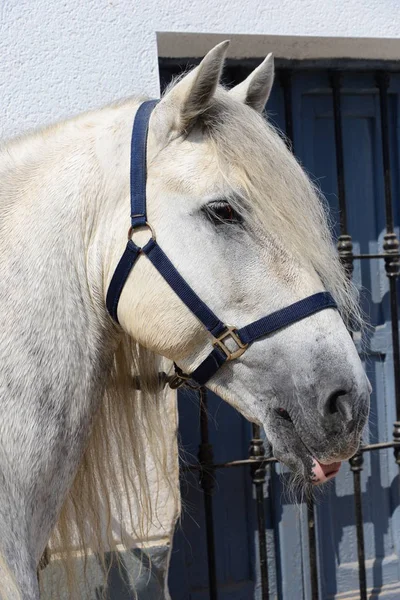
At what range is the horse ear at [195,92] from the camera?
1361 mm

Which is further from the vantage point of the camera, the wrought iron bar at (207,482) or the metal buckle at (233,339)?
the wrought iron bar at (207,482)

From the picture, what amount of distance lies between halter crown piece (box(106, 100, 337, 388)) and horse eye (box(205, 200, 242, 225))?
4.9 inches

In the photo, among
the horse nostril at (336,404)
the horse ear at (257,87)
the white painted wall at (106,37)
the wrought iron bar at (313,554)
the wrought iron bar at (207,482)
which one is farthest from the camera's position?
the wrought iron bar at (313,554)

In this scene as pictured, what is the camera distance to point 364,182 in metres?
2.82

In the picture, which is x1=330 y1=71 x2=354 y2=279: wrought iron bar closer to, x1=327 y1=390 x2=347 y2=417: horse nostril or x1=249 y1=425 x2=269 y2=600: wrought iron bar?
x1=249 y1=425 x2=269 y2=600: wrought iron bar

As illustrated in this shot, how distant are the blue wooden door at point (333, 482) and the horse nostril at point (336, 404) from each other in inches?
49.9

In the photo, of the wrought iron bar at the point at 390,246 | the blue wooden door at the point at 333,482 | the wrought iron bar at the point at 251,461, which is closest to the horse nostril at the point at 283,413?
the wrought iron bar at the point at 251,461

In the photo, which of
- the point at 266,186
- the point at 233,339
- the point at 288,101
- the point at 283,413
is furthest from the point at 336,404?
the point at 288,101

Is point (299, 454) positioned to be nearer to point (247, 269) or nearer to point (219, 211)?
point (247, 269)

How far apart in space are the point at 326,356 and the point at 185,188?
443 millimetres

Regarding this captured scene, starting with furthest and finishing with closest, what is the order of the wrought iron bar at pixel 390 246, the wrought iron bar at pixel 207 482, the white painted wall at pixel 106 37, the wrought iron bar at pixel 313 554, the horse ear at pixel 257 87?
the wrought iron bar at pixel 390 246
the wrought iron bar at pixel 313 554
the wrought iron bar at pixel 207 482
the white painted wall at pixel 106 37
the horse ear at pixel 257 87

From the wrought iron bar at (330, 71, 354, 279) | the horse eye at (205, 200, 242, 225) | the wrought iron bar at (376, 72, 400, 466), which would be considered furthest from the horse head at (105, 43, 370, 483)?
the wrought iron bar at (376, 72, 400, 466)

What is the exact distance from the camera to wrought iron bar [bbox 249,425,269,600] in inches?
99.5

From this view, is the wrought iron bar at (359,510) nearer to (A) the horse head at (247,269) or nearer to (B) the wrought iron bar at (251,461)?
(B) the wrought iron bar at (251,461)
